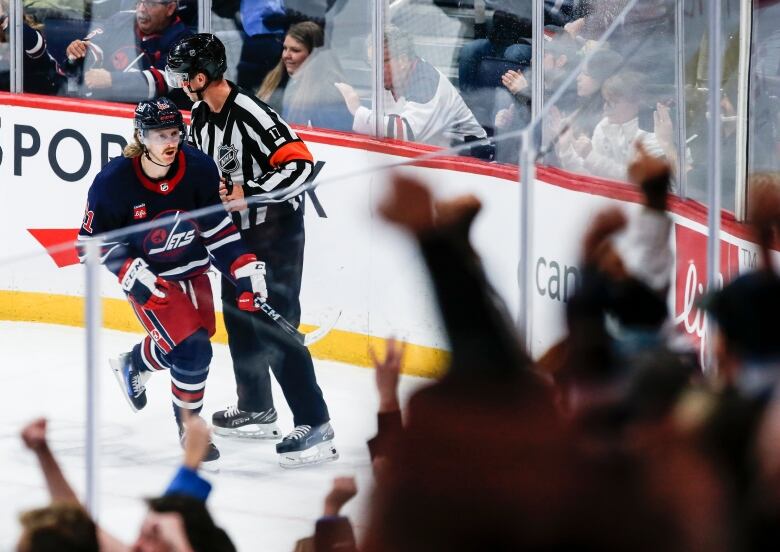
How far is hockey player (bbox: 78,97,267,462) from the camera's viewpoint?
2270mm

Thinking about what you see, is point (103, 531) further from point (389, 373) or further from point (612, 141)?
point (612, 141)

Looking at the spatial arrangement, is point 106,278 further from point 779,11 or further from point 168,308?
point 779,11

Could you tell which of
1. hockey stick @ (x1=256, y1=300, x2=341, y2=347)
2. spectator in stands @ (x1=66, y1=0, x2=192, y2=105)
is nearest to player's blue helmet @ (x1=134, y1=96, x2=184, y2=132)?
hockey stick @ (x1=256, y1=300, x2=341, y2=347)

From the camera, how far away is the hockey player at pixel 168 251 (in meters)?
2.27

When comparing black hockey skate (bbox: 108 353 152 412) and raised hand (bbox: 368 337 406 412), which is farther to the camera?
black hockey skate (bbox: 108 353 152 412)

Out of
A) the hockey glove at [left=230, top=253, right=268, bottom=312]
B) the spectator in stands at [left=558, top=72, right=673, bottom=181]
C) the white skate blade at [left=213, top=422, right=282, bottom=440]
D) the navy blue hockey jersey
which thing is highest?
the spectator in stands at [left=558, top=72, right=673, bottom=181]

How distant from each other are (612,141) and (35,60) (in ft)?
11.1

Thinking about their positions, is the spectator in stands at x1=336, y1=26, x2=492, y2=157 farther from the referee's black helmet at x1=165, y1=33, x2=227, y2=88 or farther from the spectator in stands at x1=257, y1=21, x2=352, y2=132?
the referee's black helmet at x1=165, y1=33, x2=227, y2=88

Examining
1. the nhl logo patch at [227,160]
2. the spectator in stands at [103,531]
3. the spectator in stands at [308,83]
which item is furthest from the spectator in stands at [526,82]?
the spectator in stands at [103,531]

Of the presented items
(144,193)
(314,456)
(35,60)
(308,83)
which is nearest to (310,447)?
(314,456)

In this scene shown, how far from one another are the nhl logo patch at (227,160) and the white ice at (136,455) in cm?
161

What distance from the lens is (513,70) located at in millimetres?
4574

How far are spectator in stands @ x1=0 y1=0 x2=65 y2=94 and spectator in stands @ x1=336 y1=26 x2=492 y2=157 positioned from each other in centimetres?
149

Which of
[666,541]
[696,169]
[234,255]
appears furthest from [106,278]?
[696,169]
